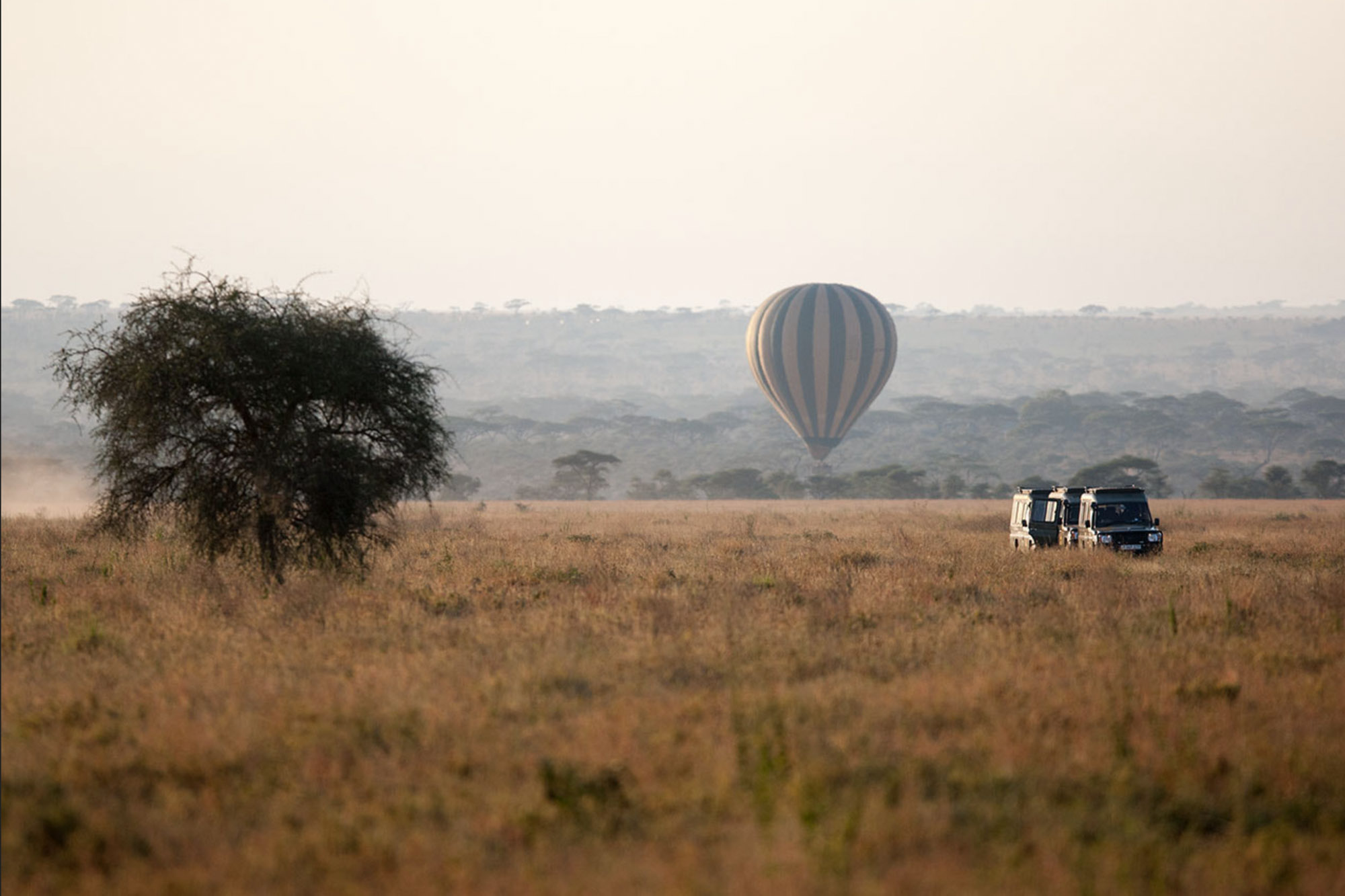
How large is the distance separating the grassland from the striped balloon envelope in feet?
194

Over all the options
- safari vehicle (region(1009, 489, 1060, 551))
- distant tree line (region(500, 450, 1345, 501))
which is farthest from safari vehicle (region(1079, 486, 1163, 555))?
distant tree line (region(500, 450, 1345, 501))

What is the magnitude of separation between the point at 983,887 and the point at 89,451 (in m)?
112

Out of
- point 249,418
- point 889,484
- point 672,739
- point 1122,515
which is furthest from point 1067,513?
point 889,484

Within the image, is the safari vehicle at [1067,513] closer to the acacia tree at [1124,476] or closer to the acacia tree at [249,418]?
the acacia tree at [249,418]

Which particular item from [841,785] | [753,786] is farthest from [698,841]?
[841,785]

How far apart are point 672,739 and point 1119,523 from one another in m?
20.2

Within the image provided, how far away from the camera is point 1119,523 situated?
26719 millimetres

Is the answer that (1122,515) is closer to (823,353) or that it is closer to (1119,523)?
(1119,523)

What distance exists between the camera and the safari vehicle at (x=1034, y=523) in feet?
93.9

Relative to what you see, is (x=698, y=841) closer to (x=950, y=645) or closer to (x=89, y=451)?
(x=950, y=645)

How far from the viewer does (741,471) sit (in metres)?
107

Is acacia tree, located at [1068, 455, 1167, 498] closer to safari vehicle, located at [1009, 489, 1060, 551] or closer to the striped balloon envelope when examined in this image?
the striped balloon envelope

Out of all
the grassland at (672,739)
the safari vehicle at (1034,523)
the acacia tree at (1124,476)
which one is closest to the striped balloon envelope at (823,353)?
the acacia tree at (1124,476)

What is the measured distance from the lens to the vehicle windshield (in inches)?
1053
